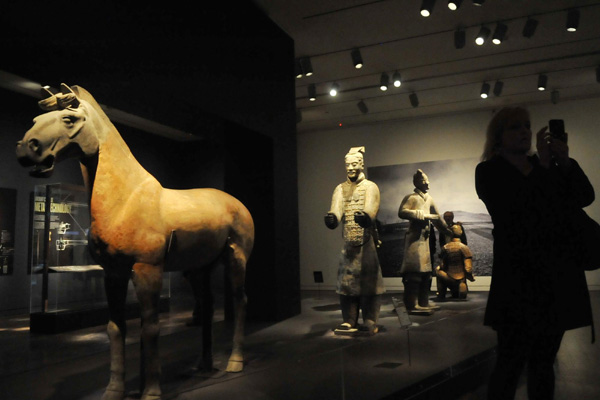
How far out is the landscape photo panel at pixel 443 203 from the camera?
1194 centimetres

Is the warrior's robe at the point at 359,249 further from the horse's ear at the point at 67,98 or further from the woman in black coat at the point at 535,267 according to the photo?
the horse's ear at the point at 67,98

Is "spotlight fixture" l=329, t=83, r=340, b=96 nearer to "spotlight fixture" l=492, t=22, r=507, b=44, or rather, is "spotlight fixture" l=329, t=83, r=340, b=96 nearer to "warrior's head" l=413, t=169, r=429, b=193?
"warrior's head" l=413, t=169, r=429, b=193

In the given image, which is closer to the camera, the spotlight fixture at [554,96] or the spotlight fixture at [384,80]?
the spotlight fixture at [384,80]

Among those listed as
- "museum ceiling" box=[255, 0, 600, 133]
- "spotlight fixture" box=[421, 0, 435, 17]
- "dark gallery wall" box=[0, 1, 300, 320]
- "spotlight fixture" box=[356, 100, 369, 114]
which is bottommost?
"dark gallery wall" box=[0, 1, 300, 320]

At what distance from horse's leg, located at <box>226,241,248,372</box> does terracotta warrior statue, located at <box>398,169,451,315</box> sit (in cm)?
374

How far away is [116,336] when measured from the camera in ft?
10.5

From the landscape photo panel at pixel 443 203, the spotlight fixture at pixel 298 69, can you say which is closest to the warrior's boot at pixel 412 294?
the spotlight fixture at pixel 298 69

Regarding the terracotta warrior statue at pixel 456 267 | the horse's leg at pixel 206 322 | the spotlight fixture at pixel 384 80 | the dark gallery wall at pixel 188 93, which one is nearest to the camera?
the horse's leg at pixel 206 322

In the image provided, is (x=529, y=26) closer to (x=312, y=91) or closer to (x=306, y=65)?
(x=306, y=65)

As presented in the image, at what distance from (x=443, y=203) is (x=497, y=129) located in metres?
10.0

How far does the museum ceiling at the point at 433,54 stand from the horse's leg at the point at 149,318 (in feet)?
16.9

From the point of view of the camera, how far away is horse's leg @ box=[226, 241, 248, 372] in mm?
4023

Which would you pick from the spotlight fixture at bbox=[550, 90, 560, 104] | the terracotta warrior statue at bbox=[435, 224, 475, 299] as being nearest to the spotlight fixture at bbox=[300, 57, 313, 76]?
the terracotta warrior statue at bbox=[435, 224, 475, 299]

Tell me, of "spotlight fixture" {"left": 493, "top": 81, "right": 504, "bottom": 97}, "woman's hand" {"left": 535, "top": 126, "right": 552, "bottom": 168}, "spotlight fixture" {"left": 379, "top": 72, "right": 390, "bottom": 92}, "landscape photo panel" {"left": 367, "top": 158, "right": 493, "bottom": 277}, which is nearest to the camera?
"woman's hand" {"left": 535, "top": 126, "right": 552, "bottom": 168}
